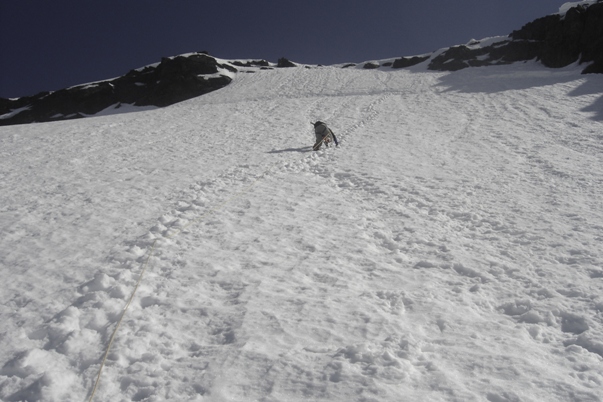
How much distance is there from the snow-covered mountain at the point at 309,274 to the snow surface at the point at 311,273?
0.09 feet

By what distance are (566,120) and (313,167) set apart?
1135cm

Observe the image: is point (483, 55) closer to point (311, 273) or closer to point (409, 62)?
point (409, 62)

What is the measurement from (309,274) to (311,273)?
0.04 metres

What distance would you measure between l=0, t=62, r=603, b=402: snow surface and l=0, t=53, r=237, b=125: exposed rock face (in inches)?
1491

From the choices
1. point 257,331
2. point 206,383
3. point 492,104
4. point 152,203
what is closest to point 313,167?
point 152,203

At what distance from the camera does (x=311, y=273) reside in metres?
5.34

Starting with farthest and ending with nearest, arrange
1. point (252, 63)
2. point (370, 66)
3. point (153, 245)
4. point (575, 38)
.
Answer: point (252, 63) → point (370, 66) → point (575, 38) → point (153, 245)

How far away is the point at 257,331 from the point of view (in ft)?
13.3

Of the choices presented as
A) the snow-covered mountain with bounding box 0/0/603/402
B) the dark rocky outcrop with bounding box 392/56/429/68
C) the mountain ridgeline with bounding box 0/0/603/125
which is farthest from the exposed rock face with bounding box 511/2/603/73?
the snow-covered mountain with bounding box 0/0/603/402

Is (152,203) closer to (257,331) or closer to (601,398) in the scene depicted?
(257,331)

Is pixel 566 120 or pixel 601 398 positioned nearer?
pixel 601 398

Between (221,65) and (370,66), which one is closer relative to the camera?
(221,65)

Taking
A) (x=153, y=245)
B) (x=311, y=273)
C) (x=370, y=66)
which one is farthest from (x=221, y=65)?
A: (x=311, y=273)

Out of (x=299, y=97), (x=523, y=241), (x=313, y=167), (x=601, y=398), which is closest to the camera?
(x=601, y=398)
